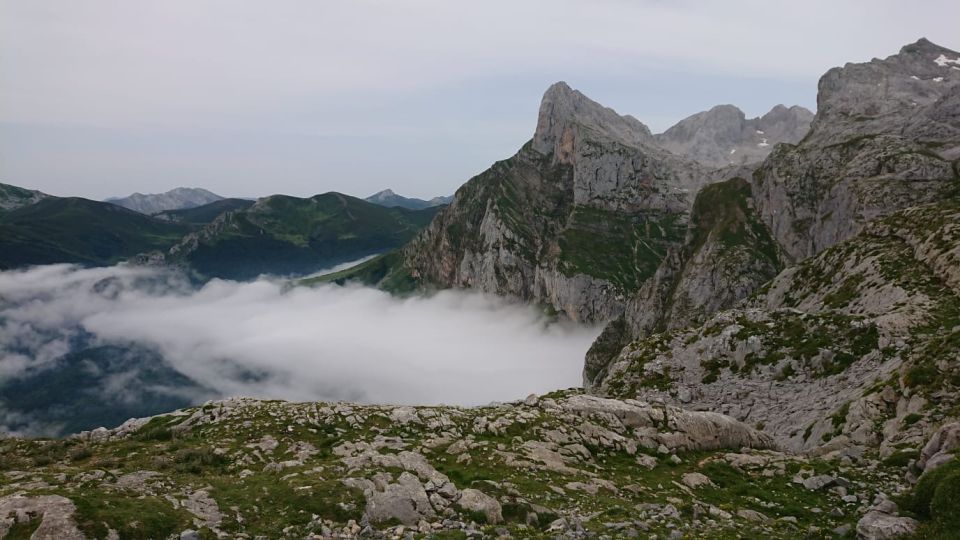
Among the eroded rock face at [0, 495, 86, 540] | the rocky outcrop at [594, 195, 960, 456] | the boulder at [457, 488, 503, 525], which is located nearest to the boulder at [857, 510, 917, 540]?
the boulder at [457, 488, 503, 525]

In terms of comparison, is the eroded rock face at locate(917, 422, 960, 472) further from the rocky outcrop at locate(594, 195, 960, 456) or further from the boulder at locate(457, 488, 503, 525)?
the boulder at locate(457, 488, 503, 525)

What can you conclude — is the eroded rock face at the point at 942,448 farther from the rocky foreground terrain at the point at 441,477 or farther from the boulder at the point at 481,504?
the boulder at the point at 481,504

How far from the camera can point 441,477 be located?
2711 centimetres

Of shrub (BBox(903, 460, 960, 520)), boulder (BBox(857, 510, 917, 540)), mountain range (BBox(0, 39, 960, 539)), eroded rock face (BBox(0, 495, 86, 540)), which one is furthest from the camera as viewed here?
mountain range (BBox(0, 39, 960, 539))

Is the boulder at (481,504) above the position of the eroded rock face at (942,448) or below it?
below

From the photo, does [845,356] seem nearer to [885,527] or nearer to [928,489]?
[928,489]

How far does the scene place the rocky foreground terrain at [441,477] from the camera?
2106 cm

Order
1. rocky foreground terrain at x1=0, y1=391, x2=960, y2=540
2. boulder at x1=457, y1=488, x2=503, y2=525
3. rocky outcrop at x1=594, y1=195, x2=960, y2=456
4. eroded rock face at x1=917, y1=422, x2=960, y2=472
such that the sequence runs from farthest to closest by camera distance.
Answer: rocky outcrop at x1=594, y1=195, x2=960, y2=456, boulder at x1=457, y1=488, x2=503, y2=525, eroded rock face at x1=917, y1=422, x2=960, y2=472, rocky foreground terrain at x1=0, y1=391, x2=960, y2=540

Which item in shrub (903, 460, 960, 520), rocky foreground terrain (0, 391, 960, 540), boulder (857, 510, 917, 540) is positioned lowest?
rocky foreground terrain (0, 391, 960, 540)

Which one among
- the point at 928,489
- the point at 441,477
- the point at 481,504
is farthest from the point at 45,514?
the point at 928,489

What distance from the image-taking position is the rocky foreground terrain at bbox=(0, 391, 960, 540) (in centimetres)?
2106

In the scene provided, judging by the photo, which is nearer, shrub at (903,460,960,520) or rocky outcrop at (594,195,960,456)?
shrub at (903,460,960,520)

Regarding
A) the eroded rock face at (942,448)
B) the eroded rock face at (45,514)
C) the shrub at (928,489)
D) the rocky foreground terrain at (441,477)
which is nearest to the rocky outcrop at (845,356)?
the eroded rock face at (942,448)

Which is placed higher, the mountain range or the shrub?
the shrub
